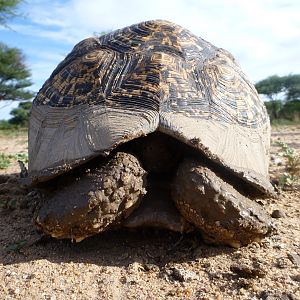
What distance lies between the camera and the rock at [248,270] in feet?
8.02

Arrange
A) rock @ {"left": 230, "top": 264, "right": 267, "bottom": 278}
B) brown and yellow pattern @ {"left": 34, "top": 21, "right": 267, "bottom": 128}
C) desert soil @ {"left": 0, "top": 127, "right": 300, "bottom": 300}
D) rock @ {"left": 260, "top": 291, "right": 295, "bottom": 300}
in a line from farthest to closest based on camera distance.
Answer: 1. brown and yellow pattern @ {"left": 34, "top": 21, "right": 267, "bottom": 128}
2. rock @ {"left": 230, "top": 264, "right": 267, "bottom": 278}
3. desert soil @ {"left": 0, "top": 127, "right": 300, "bottom": 300}
4. rock @ {"left": 260, "top": 291, "right": 295, "bottom": 300}

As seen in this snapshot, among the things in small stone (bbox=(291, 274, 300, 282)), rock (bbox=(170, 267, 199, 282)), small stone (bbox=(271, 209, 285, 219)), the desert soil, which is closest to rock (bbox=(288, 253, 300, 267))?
the desert soil

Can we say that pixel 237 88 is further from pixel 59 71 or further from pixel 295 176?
pixel 295 176

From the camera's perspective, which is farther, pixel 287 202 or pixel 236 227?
pixel 287 202

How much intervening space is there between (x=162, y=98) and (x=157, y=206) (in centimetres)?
67

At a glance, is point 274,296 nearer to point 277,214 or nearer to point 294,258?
point 294,258

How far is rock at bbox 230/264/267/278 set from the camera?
245cm

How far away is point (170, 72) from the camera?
3.02 meters

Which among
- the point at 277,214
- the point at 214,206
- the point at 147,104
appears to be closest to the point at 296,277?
the point at 214,206

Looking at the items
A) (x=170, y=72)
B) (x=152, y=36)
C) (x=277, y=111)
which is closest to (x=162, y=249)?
(x=170, y=72)

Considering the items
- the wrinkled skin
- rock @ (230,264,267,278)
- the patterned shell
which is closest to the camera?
rock @ (230,264,267,278)

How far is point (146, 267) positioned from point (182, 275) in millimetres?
235

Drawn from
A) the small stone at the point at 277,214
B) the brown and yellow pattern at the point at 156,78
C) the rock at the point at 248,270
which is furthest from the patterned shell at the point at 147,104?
the rock at the point at 248,270

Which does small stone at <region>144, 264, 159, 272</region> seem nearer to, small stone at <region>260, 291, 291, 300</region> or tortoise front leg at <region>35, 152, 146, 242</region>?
tortoise front leg at <region>35, 152, 146, 242</region>
